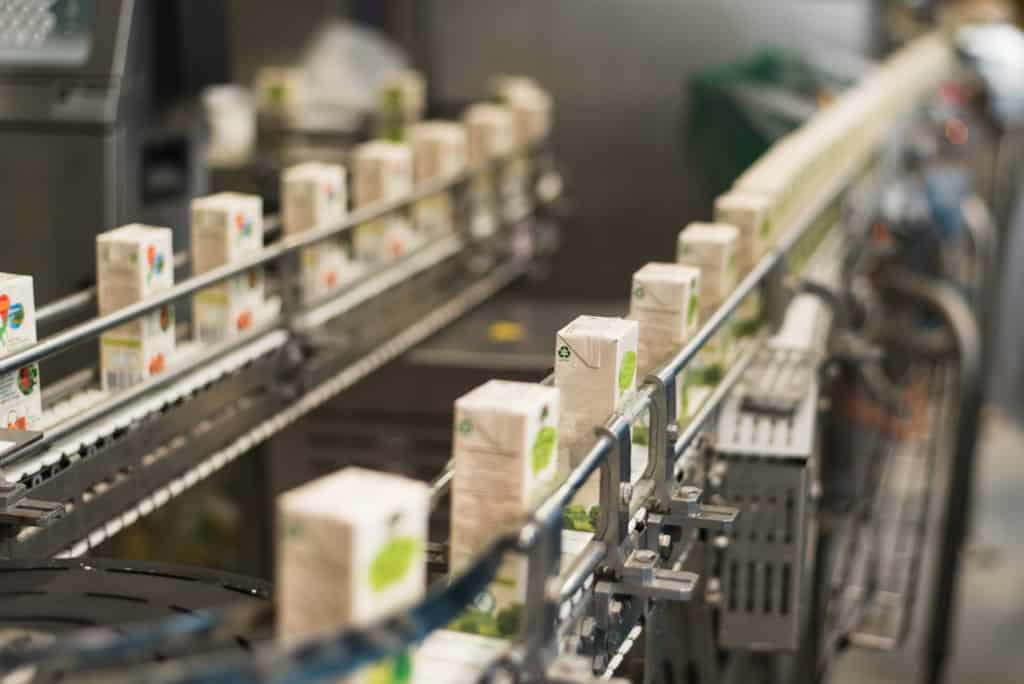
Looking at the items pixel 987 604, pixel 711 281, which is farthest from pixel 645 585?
pixel 987 604

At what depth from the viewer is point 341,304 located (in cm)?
259

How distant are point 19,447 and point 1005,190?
5624 millimetres

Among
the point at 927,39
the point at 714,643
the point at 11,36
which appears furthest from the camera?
the point at 927,39

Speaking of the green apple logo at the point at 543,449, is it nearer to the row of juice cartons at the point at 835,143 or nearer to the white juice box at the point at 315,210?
the row of juice cartons at the point at 835,143

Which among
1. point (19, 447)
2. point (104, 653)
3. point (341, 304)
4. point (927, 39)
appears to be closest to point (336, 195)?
point (341, 304)

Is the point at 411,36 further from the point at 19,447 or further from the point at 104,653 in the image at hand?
the point at 104,653

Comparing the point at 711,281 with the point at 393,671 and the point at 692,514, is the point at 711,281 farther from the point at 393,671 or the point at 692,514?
the point at 393,671

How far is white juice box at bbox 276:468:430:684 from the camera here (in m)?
1.00

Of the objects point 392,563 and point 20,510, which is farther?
point 20,510

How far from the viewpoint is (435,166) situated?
10.9 ft

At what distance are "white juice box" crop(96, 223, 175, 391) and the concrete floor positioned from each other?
10.3 feet

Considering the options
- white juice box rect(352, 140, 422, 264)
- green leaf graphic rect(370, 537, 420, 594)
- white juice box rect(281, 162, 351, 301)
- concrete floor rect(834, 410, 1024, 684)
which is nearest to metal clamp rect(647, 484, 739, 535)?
green leaf graphic rect(370, 537, 420, 594)

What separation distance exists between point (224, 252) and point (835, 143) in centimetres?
168

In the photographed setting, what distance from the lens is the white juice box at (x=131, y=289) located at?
1895 millimetres
